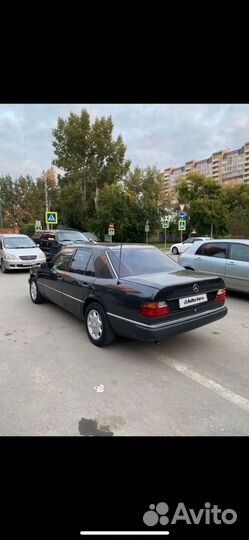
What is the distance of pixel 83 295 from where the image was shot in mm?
4355

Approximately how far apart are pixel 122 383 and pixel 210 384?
95 cm

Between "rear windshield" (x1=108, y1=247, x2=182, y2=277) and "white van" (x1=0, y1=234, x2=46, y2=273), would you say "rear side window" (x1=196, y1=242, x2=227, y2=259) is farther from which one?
"white van" (x1=0, y1=234, x2=46, y2=273)

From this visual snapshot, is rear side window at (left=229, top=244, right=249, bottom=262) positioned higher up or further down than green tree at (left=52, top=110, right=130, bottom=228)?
further down

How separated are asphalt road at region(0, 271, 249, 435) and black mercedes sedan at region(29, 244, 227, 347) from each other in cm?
45

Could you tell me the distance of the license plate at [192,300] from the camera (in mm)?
3518

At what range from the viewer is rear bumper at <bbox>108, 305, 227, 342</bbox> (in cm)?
324

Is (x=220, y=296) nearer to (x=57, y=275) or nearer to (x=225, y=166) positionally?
(x=57, y=275)

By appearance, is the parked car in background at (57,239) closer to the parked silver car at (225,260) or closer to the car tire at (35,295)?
the parked silver car at (225,260)

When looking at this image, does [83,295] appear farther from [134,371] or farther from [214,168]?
[214,168]

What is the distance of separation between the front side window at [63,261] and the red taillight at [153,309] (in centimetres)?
216
